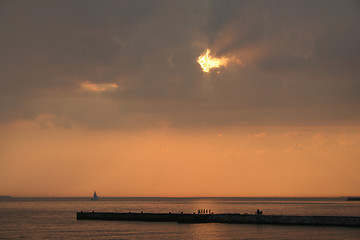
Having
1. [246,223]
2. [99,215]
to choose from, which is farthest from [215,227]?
[99,215]

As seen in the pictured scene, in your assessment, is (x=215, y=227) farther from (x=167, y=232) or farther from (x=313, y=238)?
(x=313, y=238)

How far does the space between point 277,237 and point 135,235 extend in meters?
22.6

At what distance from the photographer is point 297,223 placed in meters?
85.1

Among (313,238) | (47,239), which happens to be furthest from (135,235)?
(313,238)

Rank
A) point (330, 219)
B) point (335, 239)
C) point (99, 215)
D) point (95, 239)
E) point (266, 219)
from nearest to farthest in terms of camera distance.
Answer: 1. point (335, 239)
2. point (95, 239)
3. point (330, 219)
4. point (266, 219)
5. point (99, 215)

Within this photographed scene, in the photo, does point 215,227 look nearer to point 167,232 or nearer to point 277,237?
point 167,232

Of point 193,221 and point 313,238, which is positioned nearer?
point 313,238

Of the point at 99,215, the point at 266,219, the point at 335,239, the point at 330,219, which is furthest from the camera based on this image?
the point at 99,215

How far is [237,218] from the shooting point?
303 feet

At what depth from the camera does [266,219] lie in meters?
88.7

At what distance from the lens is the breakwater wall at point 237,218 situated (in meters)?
81.6

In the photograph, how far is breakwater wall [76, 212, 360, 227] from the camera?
268 ft

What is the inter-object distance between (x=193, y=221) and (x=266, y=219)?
1534 cm

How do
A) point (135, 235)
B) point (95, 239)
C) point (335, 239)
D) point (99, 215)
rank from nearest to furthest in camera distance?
point (335, 239) → point (95, 239) → point (135, 235) → point (99, 215)
